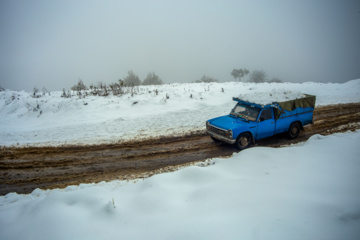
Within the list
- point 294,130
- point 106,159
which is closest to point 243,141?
point 294,130

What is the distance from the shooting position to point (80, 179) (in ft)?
22.2

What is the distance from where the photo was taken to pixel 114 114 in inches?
541

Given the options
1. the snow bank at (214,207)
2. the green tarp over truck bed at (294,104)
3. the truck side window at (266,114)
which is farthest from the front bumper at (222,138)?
the green tarp over truck bed at (294,104)

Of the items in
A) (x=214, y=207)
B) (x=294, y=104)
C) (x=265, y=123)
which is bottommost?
(x=214, y=207)

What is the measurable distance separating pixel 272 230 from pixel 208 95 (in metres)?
15.1

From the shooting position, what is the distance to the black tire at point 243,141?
8.20 m

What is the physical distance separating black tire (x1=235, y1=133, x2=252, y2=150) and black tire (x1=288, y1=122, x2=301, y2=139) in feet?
7.81

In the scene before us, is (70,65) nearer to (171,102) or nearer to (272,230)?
(171,102)

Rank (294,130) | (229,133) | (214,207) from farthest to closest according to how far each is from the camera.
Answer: (294,130) → (229,133) → (214,207)

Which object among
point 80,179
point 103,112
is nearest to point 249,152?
point 80,179

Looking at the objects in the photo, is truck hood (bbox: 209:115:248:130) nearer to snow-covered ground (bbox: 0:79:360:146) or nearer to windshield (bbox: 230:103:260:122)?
windshield (bbox: 230:103:260:122)

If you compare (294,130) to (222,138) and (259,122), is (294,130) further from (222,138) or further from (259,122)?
(222,138)

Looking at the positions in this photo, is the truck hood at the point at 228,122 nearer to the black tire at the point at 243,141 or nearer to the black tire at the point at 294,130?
the black tire at the point at 243,141

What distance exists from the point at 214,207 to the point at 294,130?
292 inches
